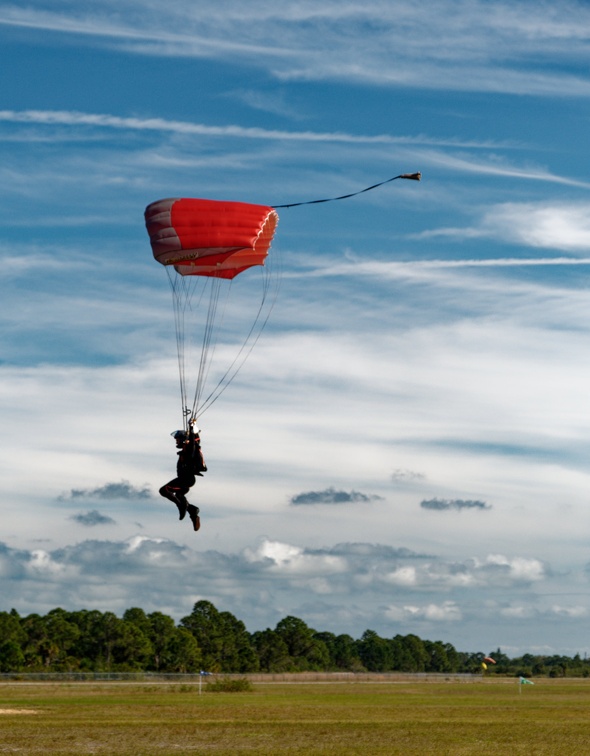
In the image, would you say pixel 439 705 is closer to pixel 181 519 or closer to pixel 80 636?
pixel 181 519

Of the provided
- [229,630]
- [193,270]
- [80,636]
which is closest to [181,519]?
[193,270]

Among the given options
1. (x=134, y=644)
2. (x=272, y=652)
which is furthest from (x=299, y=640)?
(x=134, y=644)

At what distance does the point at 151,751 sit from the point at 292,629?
12928 cm

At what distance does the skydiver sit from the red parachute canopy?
6047 mm

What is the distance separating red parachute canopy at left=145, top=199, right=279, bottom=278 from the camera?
33094 millimetres

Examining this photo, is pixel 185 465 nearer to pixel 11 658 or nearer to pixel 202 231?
pixel 202 231

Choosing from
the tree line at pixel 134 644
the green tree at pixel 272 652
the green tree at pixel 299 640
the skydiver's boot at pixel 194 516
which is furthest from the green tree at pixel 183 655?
the skydiver's boot at pixel 194 516

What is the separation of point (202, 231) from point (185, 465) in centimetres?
762

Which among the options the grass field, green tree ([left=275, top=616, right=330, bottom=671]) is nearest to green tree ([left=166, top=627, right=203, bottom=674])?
green tree ([left=275, top=616, right=330, bottom=671])

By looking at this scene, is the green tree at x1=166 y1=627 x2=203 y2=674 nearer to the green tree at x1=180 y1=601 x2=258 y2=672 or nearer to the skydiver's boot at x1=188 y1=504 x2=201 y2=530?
the green tree at x1=180 y1=601 x2=258 y2=672

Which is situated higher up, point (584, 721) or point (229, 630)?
point (229, 630)

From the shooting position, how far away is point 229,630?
149875 mm

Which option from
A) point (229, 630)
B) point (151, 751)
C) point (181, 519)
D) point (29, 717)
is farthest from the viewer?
point (229, 630)

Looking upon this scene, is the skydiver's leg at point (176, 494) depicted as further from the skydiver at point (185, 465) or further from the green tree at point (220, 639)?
the green tree at point (220, 639)
